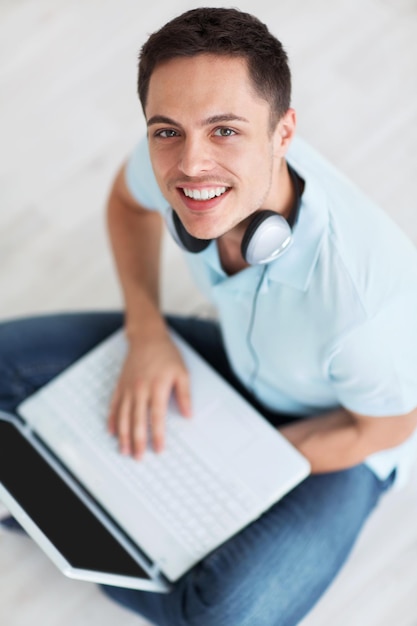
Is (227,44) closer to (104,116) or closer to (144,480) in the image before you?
(144,480)

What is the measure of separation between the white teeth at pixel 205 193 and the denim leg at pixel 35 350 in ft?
1.74

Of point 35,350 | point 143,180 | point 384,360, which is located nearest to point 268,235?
point 384,360

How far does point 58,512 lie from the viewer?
47.8 inches

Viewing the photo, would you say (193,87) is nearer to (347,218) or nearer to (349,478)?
(347,218)

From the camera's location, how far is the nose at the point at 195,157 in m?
0.96

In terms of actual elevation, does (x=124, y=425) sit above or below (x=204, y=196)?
below

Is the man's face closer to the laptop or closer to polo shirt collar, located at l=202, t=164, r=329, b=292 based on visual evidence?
polo shirt collar, located at l=202, t=164, r=329, b=292

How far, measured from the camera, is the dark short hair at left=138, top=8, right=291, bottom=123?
36.5 inches

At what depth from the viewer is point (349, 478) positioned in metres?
1.30

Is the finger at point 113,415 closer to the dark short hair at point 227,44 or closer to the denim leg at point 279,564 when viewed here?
the denim leg at point 279,564

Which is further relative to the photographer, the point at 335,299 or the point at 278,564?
the point at 278,564

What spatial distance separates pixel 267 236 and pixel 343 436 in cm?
37

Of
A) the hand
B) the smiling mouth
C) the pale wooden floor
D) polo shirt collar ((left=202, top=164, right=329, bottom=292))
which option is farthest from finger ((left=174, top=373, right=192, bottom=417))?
the pale wooden floor

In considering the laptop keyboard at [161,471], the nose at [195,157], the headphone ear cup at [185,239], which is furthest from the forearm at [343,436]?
the nose at [195,157]
